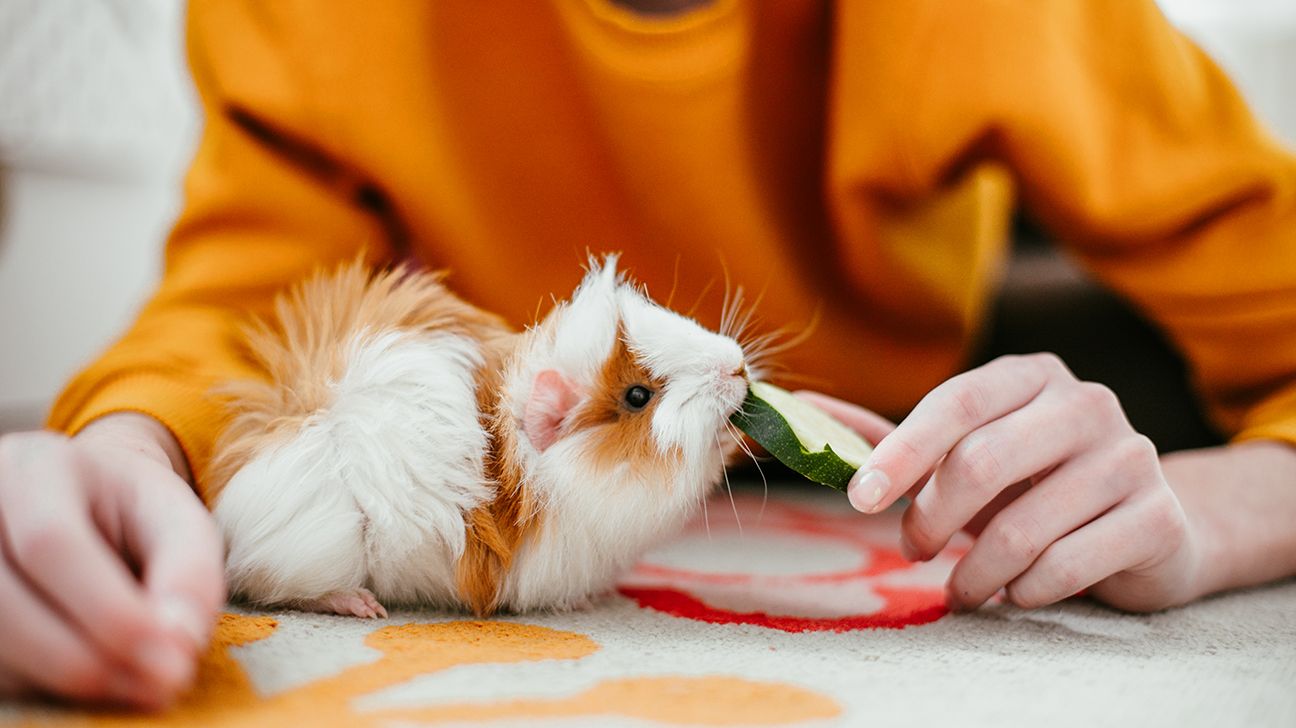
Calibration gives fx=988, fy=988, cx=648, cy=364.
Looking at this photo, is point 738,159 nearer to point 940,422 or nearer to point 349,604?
point 940,422

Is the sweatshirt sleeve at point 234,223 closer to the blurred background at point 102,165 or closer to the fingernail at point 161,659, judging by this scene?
the fingernail at point 161,659

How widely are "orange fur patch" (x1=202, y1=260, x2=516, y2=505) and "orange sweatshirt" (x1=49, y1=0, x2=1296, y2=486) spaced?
0.11 m

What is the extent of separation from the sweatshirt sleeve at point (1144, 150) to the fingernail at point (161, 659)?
0.77 meters

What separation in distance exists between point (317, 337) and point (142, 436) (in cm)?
13

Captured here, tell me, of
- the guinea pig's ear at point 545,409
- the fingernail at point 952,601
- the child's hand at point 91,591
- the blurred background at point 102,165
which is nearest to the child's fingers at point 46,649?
the child's hand at point 91,591

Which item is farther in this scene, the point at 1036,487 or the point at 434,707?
the point at 1036,487

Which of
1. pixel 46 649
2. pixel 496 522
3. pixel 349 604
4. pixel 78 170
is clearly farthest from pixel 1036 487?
pixel 78 170

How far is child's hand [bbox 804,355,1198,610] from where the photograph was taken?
603 mm

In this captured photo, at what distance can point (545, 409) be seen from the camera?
2.01 ft

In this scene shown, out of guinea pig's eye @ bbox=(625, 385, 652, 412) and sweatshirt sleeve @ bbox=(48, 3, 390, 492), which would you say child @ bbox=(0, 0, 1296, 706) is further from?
guinea pig's eye @ bbox=(625, 385, 652, 412)

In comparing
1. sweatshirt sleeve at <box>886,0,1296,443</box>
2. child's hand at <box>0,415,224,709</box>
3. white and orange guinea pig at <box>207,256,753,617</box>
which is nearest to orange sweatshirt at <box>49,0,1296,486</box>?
sweatshirt sleeve at <box>886,0,1296,443</box>

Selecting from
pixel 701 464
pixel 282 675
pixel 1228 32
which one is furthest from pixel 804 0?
pixel 1228 32

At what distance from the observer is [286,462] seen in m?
0.60

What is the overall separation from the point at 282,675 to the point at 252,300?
47cm
